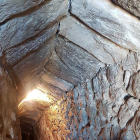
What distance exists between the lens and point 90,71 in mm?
1597

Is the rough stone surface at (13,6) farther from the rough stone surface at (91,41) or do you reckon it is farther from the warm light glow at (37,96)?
the warm light glow at (37,96)

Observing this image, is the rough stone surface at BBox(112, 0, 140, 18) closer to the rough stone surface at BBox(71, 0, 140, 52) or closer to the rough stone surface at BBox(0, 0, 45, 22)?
the rough stone surface at BBox(71, 0, 140, 52)

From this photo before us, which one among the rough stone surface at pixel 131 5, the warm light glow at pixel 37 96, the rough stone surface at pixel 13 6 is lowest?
the warm light glow at pixel 37 96

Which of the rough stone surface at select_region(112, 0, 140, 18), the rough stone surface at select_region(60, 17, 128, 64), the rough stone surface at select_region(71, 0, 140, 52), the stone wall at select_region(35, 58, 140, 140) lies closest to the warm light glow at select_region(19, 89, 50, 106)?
the stone wall at select_region(35, 58, 140, 140)

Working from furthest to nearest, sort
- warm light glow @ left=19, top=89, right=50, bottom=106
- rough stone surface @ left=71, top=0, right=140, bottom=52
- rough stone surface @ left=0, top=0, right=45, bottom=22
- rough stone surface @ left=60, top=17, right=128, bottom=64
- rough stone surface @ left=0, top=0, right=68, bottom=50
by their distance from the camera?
warm light glow @ left=19, top=89, right=50, bottom=106
rough stone surface @ left=60, top=17, right=128, bottom=64
rough stone surface @ left=71, top=0, right=140, bottom=52
rough stone surface @ left=0, top=0, right=68, bottom=50
rough stone surface @ left=0, top=0, right=45, bottom=22

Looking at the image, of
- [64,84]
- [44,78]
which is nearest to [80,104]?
[64,84]

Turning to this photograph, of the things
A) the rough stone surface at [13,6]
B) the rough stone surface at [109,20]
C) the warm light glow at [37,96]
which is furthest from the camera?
the warm light glow at [37,96]

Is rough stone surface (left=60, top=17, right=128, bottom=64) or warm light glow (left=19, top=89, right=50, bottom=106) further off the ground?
rough stone surface (left=60, top=17, right=128, bottom=64)

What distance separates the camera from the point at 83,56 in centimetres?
148

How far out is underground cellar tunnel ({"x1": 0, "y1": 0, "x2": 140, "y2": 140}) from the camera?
40.8 inches

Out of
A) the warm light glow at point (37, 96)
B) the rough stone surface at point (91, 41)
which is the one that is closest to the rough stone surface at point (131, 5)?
the rough stone surface at point (91, 41)

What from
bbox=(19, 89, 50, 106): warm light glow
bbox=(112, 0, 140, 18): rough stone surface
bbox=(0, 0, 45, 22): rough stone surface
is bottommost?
bbox=(19, 89, 50, 106): warm light glow

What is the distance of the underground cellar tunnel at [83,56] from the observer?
3.40ft

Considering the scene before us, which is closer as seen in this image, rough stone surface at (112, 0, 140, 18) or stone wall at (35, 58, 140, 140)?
rough stone surface at (112, 0, 140, 18)
